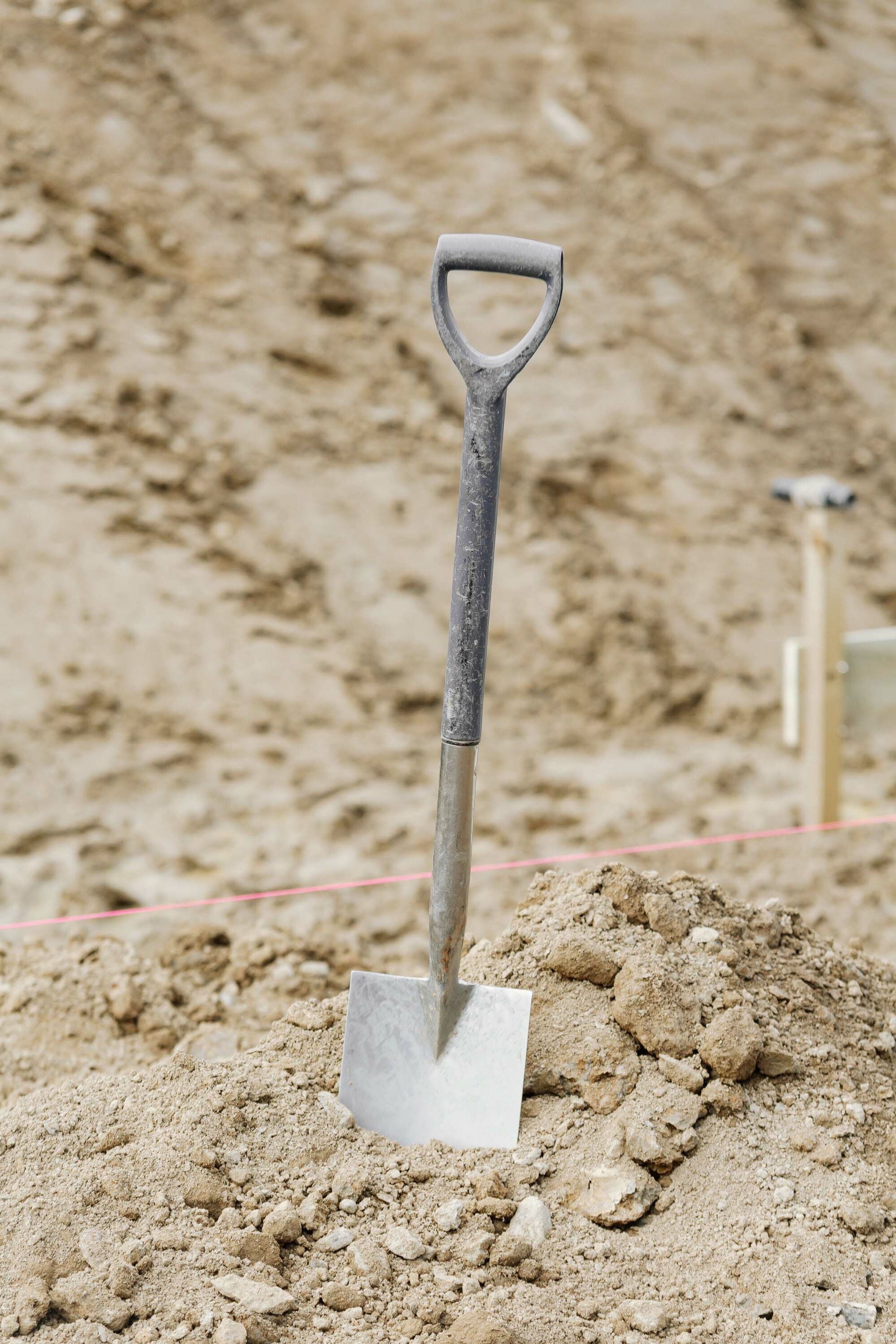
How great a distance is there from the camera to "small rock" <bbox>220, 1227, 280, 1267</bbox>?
58.5 inches

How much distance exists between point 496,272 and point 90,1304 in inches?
55.7

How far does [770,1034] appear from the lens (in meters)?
1.77

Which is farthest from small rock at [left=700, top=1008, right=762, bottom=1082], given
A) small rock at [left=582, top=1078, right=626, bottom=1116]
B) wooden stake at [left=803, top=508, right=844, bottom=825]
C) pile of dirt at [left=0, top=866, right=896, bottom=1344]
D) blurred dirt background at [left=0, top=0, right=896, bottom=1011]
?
wooden stake at [left=803, top=508, right=844, bottom=825]

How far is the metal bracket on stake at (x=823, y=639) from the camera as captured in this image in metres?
3.79

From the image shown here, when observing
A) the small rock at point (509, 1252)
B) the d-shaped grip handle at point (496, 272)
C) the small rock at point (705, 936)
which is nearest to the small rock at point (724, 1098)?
the small rock at point (705, 936)

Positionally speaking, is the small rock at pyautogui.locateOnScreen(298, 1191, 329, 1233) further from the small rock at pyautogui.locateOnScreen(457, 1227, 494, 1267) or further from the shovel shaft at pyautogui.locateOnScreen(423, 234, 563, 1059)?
the shovel shaft at pyautogui.locateOnScreen(423, 234, 563, 1059)

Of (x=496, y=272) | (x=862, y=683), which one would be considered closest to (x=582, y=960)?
(x=496, y=272)

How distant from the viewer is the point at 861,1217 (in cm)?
155

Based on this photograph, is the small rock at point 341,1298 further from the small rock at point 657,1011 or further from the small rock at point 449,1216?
the small rock at point 657,1011

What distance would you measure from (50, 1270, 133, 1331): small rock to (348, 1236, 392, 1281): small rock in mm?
269


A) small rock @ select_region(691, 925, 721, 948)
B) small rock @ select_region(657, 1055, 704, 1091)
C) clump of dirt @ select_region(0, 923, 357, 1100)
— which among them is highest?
small rock @ select_region(691, 925, 721, 948)

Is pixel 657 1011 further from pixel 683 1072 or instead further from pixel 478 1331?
pixel 478 1331

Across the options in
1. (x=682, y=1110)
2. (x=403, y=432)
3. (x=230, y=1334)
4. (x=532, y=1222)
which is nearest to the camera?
(x=230, y=1334)

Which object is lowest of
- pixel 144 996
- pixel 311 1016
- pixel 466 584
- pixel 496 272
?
pixel 144 996
